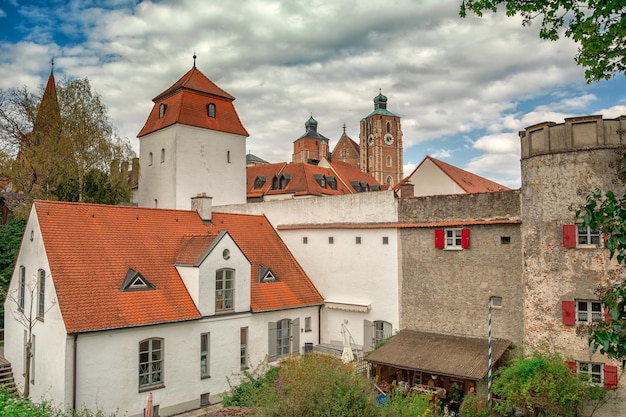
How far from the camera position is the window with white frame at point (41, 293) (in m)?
16.1

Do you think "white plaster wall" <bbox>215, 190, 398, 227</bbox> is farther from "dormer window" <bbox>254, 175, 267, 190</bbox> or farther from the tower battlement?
"dormer window" <bbox>254, 175, 267, 190</bbox>

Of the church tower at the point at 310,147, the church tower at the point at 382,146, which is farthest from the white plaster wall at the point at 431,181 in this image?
the church tower at the point at 310,147

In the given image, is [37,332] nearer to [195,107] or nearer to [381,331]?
[381,331]

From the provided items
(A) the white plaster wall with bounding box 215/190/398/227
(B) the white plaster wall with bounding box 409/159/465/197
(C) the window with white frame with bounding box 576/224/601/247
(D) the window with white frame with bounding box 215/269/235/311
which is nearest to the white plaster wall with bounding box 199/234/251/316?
A: (D) the window with white frame with bounding box 215/269/235/311

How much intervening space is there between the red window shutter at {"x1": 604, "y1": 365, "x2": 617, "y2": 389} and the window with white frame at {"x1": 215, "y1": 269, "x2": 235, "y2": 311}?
43.0ft

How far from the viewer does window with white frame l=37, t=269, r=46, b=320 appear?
632 inches

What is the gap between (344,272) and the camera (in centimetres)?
2220

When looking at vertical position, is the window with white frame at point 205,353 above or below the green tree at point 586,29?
below

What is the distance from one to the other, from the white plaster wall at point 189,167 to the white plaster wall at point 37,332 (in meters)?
12.2

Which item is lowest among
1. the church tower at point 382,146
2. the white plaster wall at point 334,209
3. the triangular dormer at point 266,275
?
the triangular dormer at point 266,275

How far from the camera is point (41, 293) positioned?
53.5 ft

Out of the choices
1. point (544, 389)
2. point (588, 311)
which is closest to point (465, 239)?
point (588, 311)

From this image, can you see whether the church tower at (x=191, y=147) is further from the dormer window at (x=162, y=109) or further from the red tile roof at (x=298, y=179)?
the red tile roof at (x=298, y=179)

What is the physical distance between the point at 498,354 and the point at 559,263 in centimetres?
374
